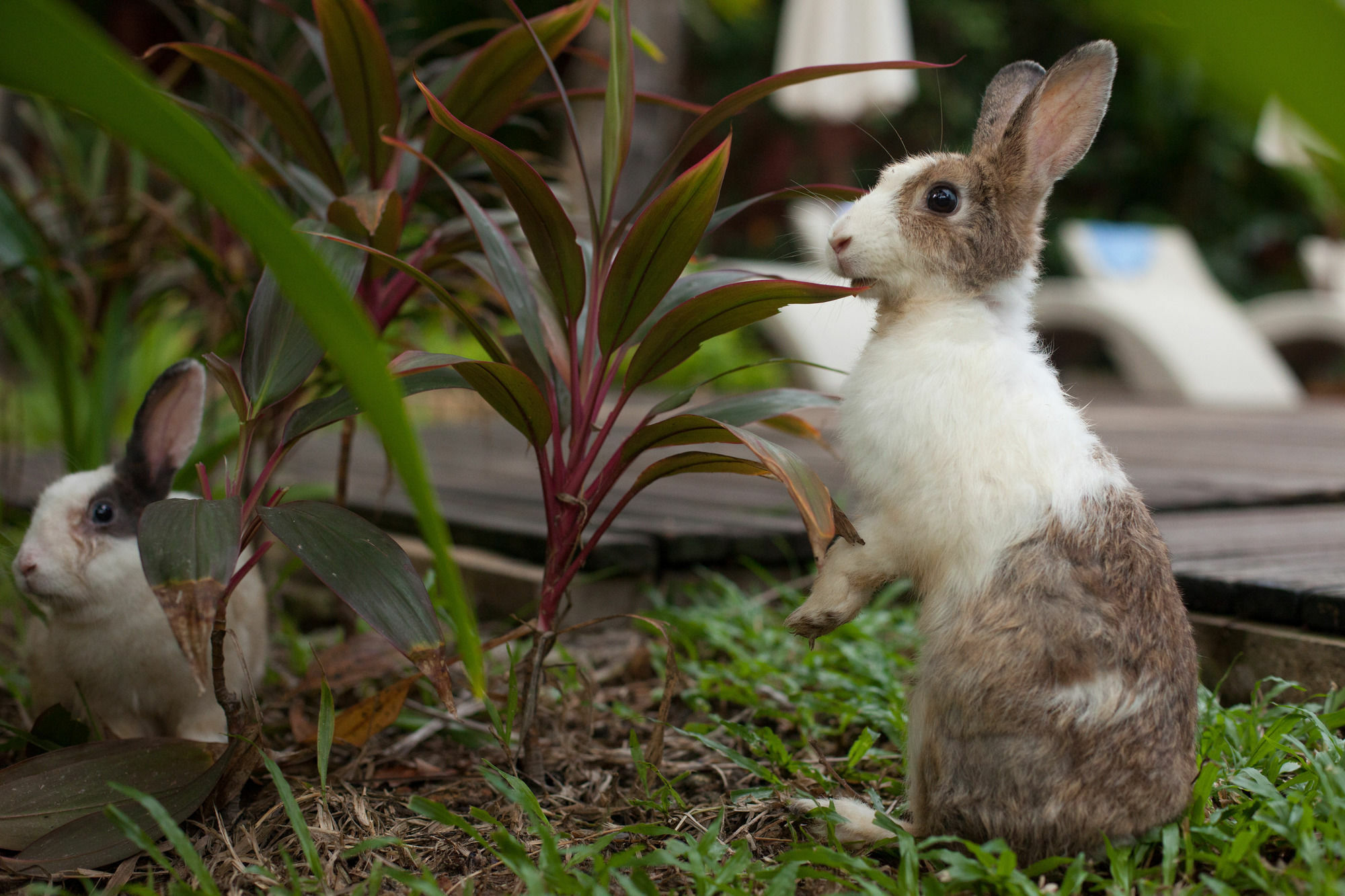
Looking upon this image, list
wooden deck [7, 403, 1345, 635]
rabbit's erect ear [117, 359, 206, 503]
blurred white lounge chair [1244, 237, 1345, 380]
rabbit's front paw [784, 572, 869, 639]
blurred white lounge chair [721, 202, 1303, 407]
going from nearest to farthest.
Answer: rabbit's front paw [784, 572, 869, 639], rabbit's erect ear [117, 359, 206, 503], wooden deck [7, 403, 1345, 635], blurred white lounge chair [721, 202, 1303, 407], blurred white lounge chair [1244, 237, 1345, 380]

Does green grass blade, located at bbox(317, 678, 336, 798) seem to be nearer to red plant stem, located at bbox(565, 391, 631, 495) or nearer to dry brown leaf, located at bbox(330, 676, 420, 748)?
dry brown leaf, located at bbox(330, 676, 420, 748)

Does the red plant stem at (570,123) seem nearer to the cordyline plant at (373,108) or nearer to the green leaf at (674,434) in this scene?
the cordyline plant at (373,108)

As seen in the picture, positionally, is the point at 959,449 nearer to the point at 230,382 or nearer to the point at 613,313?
the point at 613,313

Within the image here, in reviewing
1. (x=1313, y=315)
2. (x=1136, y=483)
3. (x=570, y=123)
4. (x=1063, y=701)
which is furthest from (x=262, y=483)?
(x=1313, y=315)

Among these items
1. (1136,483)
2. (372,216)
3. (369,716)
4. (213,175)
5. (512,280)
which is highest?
(213,175)

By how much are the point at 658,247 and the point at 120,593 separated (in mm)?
1054

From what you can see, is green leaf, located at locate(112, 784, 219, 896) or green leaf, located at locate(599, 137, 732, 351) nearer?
green leaf, located at locate(112, 784, 219, 896)

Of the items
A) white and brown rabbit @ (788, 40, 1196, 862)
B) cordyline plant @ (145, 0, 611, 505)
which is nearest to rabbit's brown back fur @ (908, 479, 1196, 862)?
white and brown rabbit @ (788, 40, 1196, 862)

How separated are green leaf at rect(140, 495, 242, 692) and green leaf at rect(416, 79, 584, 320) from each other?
583 millimetres

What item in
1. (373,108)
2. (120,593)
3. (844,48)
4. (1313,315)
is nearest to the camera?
(120,593)

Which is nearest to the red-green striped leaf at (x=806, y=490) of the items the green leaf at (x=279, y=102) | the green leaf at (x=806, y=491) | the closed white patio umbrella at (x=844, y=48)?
the green leaf at (x=806, y=491)

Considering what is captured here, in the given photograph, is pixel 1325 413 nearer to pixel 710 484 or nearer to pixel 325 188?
pixel 710 484

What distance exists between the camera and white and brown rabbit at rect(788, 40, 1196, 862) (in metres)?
1.27

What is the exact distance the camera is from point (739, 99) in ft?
4.89
